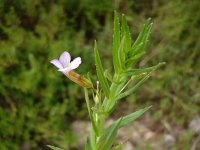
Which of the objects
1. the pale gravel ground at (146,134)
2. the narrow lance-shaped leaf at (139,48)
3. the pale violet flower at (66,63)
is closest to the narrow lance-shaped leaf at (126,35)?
the narrow lance-shaped leaf at (139,48)

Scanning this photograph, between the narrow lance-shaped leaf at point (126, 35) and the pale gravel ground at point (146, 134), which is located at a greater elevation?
the pale gravel ground at point (146, 134)

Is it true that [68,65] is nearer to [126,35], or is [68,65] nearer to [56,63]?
[56,63]

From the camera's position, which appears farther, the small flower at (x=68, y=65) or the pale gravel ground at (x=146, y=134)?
the pale gravel ground at (x=146, y=134)

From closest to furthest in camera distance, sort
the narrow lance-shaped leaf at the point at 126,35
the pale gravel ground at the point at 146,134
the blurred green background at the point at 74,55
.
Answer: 1. the narrow lance-shaped leaf at the point at 126,35
2. the blurred green background at the point at 74,55
3. the pale gravel ground at the point at 146,134

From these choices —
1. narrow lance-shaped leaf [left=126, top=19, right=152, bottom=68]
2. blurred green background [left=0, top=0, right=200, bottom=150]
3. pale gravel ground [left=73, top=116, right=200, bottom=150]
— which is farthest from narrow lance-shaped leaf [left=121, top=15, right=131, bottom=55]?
pale gravel ground [left=73, top=116, right=200, bottom=150]

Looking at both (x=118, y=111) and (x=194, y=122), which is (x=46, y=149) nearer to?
(x=118, y=111)

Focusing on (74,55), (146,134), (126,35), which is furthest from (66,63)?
(146,134)

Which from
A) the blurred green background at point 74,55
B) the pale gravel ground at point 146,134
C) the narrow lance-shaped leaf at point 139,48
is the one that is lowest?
the narrow lance-shaped leaf at point 139,48

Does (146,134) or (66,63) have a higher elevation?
(146,134)

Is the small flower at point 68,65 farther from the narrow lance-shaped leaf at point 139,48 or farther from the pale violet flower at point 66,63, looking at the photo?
the narrow lance-shaped leaf at point 139,48

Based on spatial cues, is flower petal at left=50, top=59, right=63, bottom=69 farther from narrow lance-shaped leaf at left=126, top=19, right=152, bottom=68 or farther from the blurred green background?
the blurred green background
